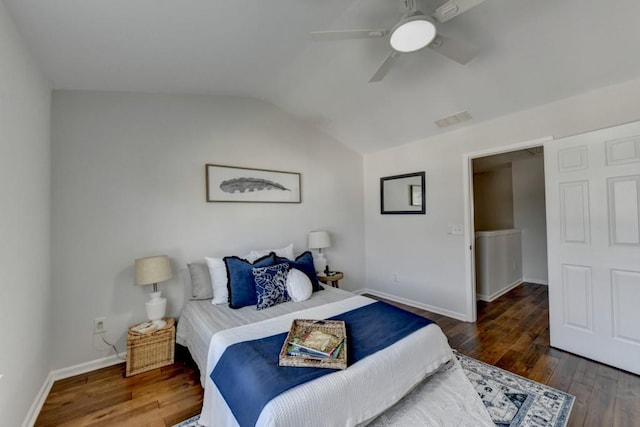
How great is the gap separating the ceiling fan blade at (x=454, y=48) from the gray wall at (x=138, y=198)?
2290 mm

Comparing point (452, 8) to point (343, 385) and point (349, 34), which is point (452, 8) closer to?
point (349, 34)

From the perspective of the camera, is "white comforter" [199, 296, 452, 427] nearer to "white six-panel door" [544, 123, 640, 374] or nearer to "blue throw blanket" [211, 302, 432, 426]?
"blue throw blanket" [211, 302, 432, 426]

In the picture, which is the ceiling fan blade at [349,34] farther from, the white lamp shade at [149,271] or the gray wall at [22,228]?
the white lamp shade at [149,271]

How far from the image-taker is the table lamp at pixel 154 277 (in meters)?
2.36

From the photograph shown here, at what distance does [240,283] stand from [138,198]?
1332mm

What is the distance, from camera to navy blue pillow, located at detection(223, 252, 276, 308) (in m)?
2.47

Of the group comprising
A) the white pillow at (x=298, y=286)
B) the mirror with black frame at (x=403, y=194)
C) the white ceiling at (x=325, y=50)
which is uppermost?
the white ceiling at (x=325, y=50)

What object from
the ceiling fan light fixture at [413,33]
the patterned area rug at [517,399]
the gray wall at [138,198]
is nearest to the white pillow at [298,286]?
the gray wall at [138,198]

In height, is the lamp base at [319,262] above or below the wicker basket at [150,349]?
above

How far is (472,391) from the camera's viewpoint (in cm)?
191

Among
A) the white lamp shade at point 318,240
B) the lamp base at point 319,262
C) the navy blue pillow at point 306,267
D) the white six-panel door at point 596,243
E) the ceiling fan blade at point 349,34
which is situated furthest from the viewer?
the lamp base at point 319,262

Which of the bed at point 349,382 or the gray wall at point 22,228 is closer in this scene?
the bed at point 349,382

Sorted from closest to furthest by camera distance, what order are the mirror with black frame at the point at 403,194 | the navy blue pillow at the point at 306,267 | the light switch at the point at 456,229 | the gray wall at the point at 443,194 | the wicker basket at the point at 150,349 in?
the wicker basket at the point at 150,349 → the gray wall at the point at 443,194 → the navy blue pillow at the point at 306,267 → the light switch at the point at 456,229 → the mirror with black frame at the point at 403,194

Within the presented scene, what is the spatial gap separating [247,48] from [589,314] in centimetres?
381
